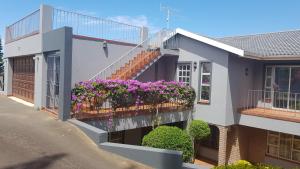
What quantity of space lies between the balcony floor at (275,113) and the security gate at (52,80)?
27.9ft

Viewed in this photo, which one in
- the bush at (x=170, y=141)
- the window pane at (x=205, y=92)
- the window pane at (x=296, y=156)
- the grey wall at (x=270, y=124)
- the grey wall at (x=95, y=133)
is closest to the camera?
the grey wall at (x=95, y=133)

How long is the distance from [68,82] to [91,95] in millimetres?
933

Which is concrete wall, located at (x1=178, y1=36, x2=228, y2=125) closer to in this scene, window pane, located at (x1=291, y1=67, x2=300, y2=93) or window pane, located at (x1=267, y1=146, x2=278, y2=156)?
window pane, located at (x1=291, y1=67, x2=300, y2=93)

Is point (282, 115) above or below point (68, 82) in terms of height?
below

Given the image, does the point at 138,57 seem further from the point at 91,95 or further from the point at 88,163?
the point at 88,163

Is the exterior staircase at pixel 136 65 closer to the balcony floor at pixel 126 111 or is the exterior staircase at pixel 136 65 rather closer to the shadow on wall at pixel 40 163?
the balcony floor at pixel 126 111

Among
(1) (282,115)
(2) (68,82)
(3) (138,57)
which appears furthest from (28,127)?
(1) (282,115)

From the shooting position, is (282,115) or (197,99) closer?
(282,115)

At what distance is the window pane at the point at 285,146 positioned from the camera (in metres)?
14.2

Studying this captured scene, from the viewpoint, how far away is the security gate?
39.9ft

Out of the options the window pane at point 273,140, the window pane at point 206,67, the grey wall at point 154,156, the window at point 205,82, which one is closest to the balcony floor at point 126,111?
the window at point 205,82

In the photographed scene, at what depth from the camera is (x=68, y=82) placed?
10.2 m

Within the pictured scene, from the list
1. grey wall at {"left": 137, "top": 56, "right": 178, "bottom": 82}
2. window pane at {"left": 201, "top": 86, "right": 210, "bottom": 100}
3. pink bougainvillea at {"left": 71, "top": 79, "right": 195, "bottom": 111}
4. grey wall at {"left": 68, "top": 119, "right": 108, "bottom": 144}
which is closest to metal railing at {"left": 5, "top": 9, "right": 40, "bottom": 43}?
pink bougainvillea at {"left": 71, "top": 79, "right": 195, "bottom": 111}

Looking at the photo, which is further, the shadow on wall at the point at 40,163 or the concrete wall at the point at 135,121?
A: the concrete wall at the point at 135,121
